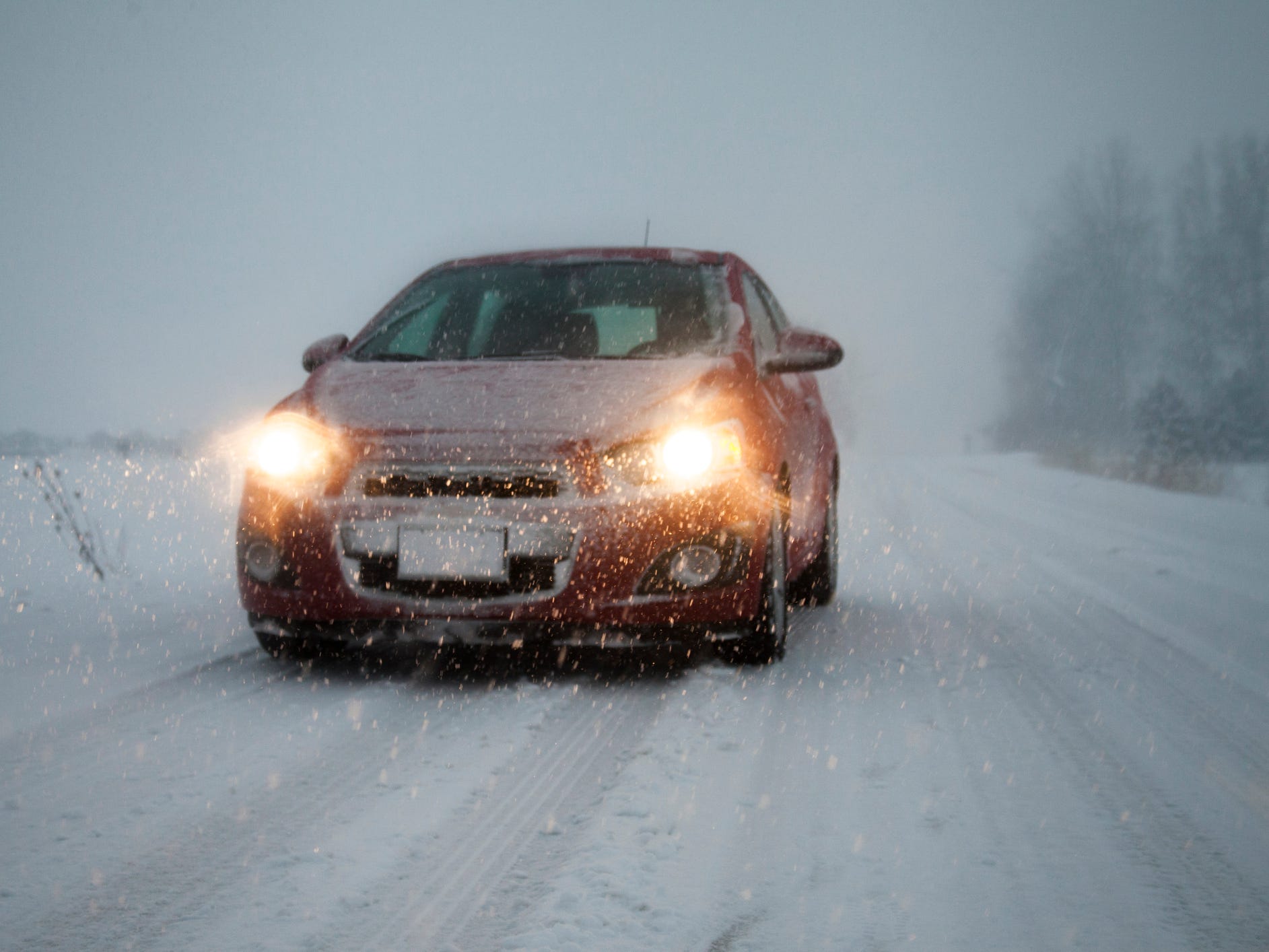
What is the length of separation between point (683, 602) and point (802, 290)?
78428mm

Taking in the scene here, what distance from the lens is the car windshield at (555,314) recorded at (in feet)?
14.4

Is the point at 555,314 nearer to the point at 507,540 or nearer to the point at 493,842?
the point at 507,540

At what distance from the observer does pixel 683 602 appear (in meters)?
3.46

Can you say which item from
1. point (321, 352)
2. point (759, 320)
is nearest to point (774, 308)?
point (759, 320)

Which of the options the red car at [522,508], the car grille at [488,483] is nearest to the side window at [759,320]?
the red car at [522,508]

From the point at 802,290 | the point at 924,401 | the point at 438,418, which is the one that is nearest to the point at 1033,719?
the point at 438,418

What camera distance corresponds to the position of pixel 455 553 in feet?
11.0

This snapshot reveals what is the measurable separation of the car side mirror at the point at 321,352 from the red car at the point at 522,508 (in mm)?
440

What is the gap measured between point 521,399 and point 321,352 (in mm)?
1253

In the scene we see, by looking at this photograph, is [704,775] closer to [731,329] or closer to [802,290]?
[731,329]

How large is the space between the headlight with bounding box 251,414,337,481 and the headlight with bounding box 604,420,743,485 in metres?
0.95

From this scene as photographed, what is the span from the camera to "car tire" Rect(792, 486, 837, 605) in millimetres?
5391

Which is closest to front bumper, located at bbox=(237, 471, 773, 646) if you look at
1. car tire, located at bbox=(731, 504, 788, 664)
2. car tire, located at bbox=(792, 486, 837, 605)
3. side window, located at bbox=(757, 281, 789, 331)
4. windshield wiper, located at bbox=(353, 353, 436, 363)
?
car tire, located at bbox=(731, 504, 788, 664)

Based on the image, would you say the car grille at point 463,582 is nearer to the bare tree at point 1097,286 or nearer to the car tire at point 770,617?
the car tire at point 770,617
